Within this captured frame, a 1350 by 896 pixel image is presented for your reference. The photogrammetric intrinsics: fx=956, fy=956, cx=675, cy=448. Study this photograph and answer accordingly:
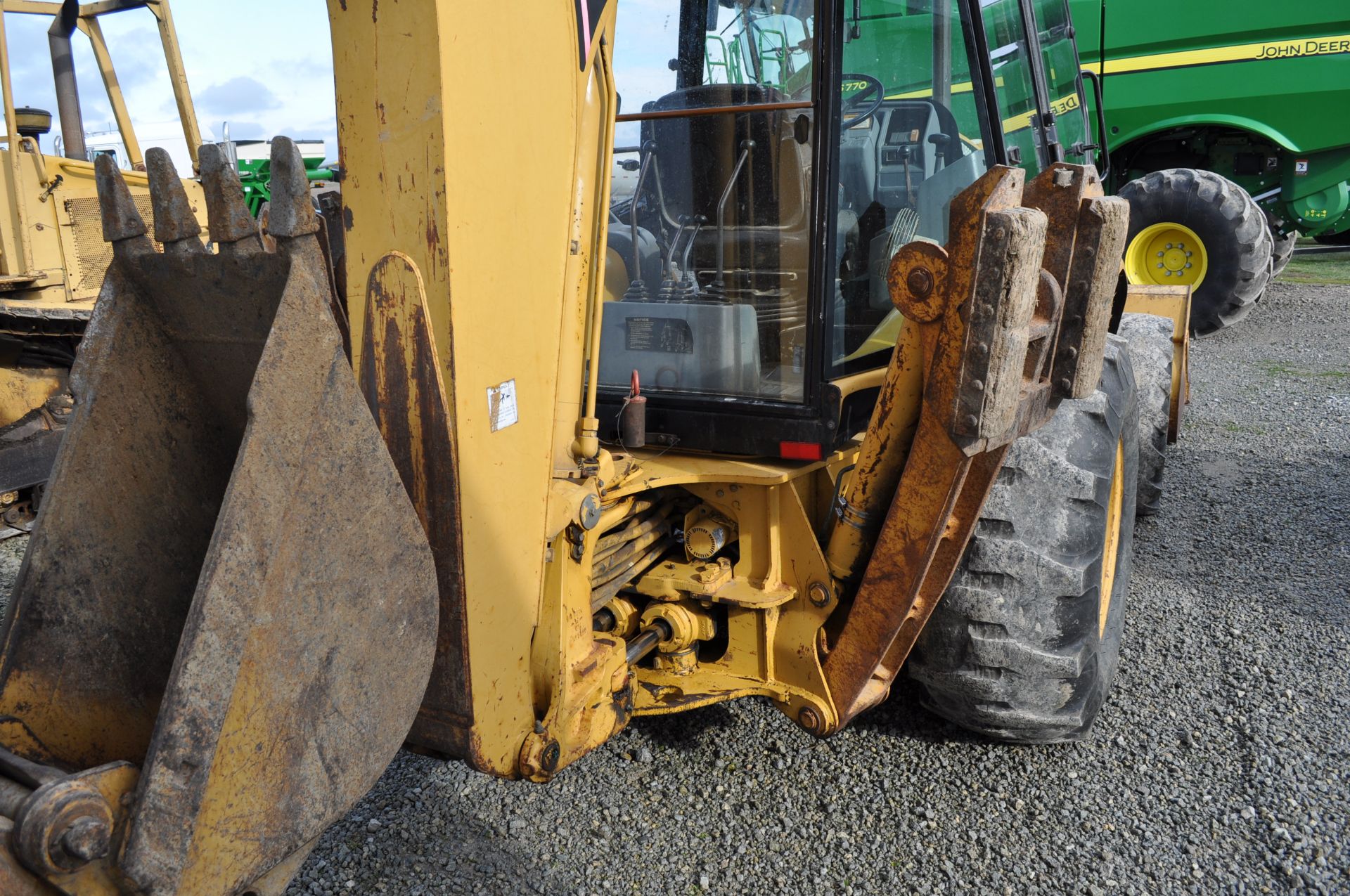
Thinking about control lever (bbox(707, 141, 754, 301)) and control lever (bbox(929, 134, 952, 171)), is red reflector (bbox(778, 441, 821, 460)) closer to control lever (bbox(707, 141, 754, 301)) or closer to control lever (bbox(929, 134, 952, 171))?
control lever (bbox(707, 141, 754, 301))

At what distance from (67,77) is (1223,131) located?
397 inches

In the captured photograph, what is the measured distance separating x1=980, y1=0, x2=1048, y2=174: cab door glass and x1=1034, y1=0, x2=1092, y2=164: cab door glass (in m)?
0.25

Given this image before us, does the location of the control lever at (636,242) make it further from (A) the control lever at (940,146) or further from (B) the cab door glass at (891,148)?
(A) the control lever at (940,146)

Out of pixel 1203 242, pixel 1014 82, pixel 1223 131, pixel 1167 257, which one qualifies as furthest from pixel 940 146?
pixel 1223 131

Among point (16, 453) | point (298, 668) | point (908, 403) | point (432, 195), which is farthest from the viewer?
point (16, 453)

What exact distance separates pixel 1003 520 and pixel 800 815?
0.92 metres

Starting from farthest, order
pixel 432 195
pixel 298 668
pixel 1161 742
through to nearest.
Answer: pixel 1161 742, pixel 432 195, pixel 298 668

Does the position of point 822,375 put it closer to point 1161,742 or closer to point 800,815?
point 800,815

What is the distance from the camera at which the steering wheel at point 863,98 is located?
2162 millimetres

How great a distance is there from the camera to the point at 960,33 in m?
2.54

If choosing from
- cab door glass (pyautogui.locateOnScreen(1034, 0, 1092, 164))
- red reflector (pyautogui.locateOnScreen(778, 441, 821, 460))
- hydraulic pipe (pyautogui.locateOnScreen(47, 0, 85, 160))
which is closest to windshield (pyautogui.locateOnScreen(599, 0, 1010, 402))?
red reflector (pyautogui.locateOnScreen(778, 441, 821, 460))

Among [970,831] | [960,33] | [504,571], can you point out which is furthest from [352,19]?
[970,831]

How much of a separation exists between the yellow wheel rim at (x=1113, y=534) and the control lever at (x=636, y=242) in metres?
1.52

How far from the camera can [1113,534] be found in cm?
297
